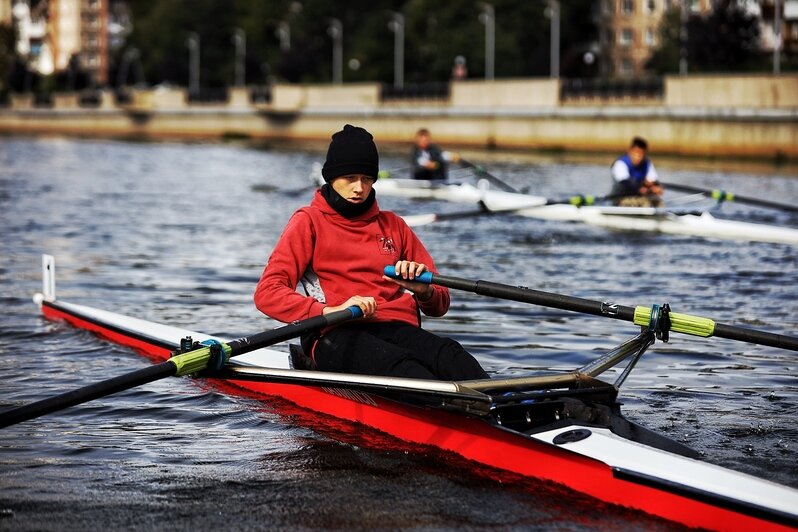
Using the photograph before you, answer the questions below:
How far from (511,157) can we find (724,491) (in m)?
46.7

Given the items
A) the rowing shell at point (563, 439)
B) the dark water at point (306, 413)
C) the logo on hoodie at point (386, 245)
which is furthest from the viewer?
the logo on hoodie at point (386, 245)

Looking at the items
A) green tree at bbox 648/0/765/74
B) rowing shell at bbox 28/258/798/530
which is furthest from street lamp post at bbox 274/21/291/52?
rowing shell at bbox 28/258/798/530

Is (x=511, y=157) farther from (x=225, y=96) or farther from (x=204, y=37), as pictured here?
(x=204, y=37)

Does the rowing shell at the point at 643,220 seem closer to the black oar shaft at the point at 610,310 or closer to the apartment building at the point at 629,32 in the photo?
the black oar shaft at the point at 610,310

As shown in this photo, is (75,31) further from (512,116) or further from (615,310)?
(615,310)

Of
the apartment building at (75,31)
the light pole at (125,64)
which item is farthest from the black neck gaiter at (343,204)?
the apartment building at (75,31)

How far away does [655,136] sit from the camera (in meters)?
50.6

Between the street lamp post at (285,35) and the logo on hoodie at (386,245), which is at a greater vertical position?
the street lamp post at (285,35)

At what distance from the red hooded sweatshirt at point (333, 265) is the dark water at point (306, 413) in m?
0.87

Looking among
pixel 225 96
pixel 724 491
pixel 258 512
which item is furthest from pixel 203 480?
pixel 225 96

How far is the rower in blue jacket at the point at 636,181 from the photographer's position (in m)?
20.4

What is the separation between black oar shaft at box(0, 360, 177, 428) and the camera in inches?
257

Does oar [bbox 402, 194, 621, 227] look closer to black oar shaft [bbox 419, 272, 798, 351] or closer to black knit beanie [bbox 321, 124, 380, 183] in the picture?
black oar shaft [bbox 419, 272, 798, 351]

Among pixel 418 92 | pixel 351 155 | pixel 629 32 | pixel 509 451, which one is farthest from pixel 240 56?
pixel 509 451
